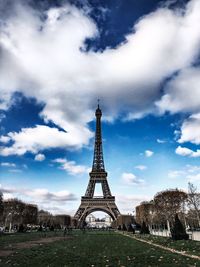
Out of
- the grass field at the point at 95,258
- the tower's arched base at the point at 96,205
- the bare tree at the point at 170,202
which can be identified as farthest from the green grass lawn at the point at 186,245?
the tower's arched base at the point at 96,205

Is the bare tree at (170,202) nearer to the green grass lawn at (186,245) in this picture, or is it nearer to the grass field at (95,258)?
the green grass lawn at (186,245)

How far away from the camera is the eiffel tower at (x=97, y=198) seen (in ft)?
309

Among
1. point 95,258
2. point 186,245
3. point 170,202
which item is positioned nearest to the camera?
point 95,258

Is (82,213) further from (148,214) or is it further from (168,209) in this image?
(168,209)

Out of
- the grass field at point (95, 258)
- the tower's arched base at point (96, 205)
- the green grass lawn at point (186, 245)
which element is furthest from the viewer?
the tower's arched base at point (96, 205)

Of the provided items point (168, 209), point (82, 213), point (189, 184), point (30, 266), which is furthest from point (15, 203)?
point (30, 266)

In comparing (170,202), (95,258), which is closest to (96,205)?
(170,202)

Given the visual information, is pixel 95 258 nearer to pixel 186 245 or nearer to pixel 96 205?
pixel 186 245

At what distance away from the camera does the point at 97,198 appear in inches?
3757

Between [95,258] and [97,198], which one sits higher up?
[97,198]

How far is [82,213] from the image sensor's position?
314 feet

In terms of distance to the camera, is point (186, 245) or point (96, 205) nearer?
point (186, 245)

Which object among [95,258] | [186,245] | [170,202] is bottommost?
[95,258]

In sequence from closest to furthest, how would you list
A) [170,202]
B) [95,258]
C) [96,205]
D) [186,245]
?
[95,258], [186,245], [170,202], [96,205]
